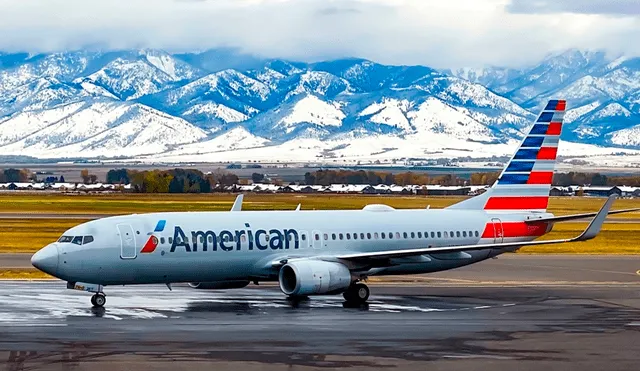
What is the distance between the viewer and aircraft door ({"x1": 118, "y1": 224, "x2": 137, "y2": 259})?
45531 mm

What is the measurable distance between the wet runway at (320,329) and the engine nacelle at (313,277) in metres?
0.78

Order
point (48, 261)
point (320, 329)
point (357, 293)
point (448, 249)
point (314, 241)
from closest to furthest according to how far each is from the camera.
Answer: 1. point (320, 329)
2. point (48, 261)
3. point (448, 249)
4. point (357, 293)
5. point (314, 241)

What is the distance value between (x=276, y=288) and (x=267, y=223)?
6.00m

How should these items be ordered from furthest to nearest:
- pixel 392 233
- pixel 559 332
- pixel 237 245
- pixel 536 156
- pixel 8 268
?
pixel 8 268, pixel 536 156, pixel 392 233, pixel 237 245, pixel 559 332

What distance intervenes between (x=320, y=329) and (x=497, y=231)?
16.2 meters

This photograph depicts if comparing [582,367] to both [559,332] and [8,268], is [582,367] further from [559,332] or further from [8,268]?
[8,268]

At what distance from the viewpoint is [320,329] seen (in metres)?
39.8

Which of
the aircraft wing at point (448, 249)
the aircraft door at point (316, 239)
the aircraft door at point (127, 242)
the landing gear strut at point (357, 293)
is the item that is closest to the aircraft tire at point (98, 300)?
the aircraft door at point (127, 242)

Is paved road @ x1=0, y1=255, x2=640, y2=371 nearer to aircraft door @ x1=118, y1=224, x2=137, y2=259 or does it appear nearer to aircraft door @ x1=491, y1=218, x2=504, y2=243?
aircraft door @ x1=118, y1=224, x2=137, y2=259

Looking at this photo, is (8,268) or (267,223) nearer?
(267,223)

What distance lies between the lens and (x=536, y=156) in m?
55.3

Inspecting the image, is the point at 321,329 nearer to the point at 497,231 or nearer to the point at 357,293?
the point at 357,293

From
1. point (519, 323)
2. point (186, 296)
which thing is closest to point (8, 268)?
point (186, 296)

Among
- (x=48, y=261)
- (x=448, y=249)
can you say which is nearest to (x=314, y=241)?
(x=448, y=249)
